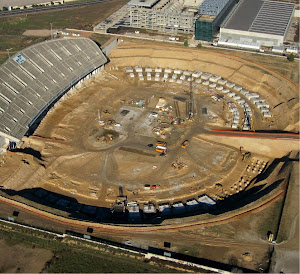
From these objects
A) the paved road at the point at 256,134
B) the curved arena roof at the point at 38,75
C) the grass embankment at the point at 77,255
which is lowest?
the grass embankment at the point at 77,255

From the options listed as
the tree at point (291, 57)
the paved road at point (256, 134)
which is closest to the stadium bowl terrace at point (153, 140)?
the paved road at point (256, 134)

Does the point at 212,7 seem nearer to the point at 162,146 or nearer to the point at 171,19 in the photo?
the point at 171,19

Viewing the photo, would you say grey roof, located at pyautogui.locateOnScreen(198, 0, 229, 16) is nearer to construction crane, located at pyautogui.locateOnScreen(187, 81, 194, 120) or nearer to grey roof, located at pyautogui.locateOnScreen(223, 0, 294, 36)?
grey roof, located at pyautogui.locateOnScreen(223, 0, 294, 36)

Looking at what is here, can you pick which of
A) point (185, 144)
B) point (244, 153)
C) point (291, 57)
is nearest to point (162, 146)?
point (185, 144)

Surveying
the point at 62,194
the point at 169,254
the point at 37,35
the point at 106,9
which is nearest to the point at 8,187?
the point at 62,194

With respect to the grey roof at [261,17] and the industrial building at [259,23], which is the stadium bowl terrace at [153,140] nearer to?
the industrial building at [259,23]
